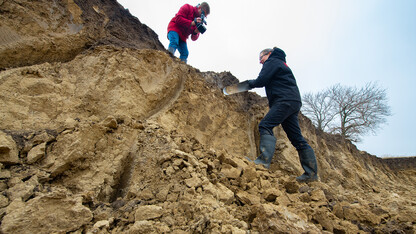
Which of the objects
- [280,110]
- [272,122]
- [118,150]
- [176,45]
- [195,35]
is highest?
[195,35]

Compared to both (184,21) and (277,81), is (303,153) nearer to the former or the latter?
(277,81)

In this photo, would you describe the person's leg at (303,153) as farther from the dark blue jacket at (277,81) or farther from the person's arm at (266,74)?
the person's arm at (266,74)

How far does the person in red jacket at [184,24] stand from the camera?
4.29m

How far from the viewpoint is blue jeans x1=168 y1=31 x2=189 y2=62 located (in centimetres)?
428

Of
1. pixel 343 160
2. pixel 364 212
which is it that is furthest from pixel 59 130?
pixel 343 160

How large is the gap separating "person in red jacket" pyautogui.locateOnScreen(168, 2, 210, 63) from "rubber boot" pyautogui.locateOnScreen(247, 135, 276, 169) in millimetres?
2671

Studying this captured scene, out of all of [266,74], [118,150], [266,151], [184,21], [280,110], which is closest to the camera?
[118,150]

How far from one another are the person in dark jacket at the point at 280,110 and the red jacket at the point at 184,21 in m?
2.01

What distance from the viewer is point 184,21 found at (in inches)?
169

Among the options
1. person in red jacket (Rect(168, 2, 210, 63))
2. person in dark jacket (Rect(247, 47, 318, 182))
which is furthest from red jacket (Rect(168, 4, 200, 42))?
person in dark jacket (Rect(247, 47, 318, 182))

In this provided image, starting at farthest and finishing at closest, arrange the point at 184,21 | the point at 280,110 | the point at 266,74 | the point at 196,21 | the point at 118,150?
1. the point at 184,21
2. the point at 196,21
3. the point at 266,74
4. the point at 280,110
5. the point at 118,150

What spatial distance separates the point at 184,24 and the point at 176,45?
1.56ft

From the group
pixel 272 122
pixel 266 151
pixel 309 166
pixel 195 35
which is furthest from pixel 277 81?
pixel 195 35

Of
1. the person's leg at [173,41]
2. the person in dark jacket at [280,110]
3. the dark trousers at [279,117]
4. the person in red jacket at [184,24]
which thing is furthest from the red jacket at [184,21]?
the dark trousers at [279,117]
